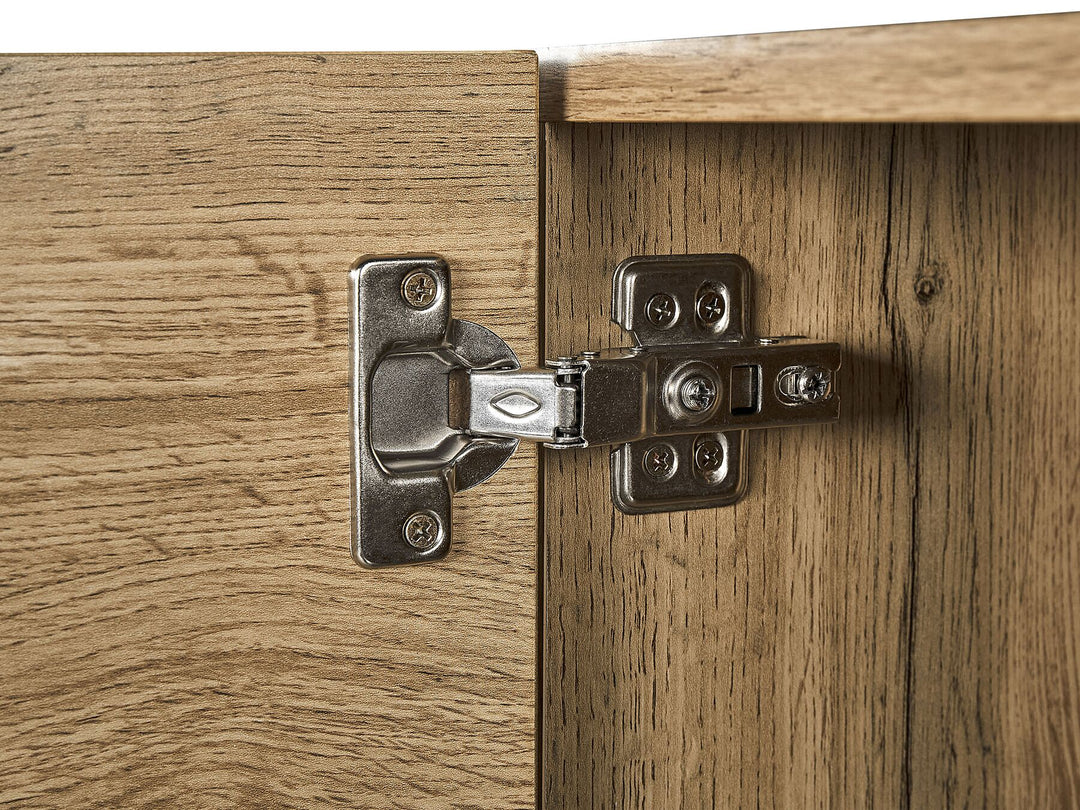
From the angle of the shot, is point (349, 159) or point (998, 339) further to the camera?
point (998, 339)

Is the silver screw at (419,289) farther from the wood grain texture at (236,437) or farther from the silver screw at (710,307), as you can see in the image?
the silver screw at (710,307)

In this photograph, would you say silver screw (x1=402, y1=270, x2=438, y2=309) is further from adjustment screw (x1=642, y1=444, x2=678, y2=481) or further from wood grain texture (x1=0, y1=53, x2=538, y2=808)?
adjustment screw (x1=642, y1=444, x2=678, y2=481)

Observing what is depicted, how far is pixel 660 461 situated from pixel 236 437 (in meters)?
0.20

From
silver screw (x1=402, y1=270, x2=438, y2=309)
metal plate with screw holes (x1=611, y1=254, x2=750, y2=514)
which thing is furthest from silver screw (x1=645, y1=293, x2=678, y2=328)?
silver screw (x1=402, y1=270, x2=438, y2=309)

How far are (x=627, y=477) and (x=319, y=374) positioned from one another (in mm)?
161

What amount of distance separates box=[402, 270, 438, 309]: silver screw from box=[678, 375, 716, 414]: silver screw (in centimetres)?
11

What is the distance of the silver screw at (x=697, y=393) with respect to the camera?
540 millimetres

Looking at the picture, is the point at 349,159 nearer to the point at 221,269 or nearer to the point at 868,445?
the point at 221,269

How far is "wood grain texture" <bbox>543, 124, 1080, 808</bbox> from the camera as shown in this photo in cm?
59

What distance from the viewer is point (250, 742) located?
51 centimetres

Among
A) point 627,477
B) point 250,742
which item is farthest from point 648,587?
point 250,742

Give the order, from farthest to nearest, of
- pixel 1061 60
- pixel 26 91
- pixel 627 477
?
pixel 627 477
pixel 26 91
pixel 1061 60

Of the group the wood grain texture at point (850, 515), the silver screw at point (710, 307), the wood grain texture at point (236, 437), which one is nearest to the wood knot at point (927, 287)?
the wood grain texture at point (850, 515)

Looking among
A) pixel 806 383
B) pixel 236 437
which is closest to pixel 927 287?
pixel 806 383
